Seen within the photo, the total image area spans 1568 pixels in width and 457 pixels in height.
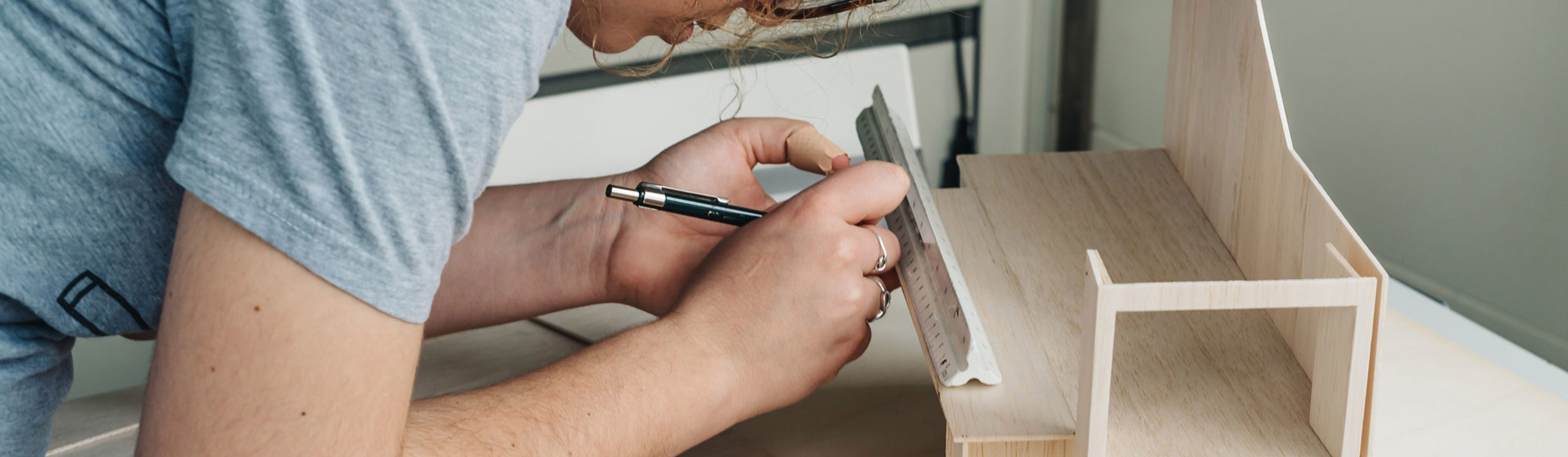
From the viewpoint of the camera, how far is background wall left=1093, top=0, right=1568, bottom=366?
82 centimetres

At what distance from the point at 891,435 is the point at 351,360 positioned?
0.33 metres

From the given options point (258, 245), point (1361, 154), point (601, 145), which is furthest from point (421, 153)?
point (1361, 154)

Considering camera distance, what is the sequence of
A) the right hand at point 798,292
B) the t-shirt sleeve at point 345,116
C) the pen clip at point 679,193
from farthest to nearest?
the pen clip at point 679,193, the right hand at point 798,292, the t-shirt sleeve at point 345,116

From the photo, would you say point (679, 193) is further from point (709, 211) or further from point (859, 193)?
point (859, 193)

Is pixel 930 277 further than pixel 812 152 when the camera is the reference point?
No

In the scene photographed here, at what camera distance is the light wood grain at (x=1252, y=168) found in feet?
1.57

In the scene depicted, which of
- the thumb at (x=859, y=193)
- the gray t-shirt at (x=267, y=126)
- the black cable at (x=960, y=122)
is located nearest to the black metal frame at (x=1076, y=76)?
the black cable at (x=960, y=122)

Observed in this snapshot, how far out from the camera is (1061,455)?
18.3 inches

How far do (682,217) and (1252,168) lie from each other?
0.42 m

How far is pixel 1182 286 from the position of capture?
0.41 metres

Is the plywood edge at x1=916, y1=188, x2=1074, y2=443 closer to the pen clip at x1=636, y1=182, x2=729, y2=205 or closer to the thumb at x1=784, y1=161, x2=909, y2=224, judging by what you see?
the thumb at x1=784, y1=161, x2=909, y2=224

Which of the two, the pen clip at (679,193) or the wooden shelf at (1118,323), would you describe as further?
the pen clip at (679,193)

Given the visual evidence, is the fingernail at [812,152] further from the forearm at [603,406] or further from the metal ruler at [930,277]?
the forearm at [603,406]

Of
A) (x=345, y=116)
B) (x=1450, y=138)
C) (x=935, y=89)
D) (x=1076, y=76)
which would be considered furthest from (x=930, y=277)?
(x=1076, y=76)
